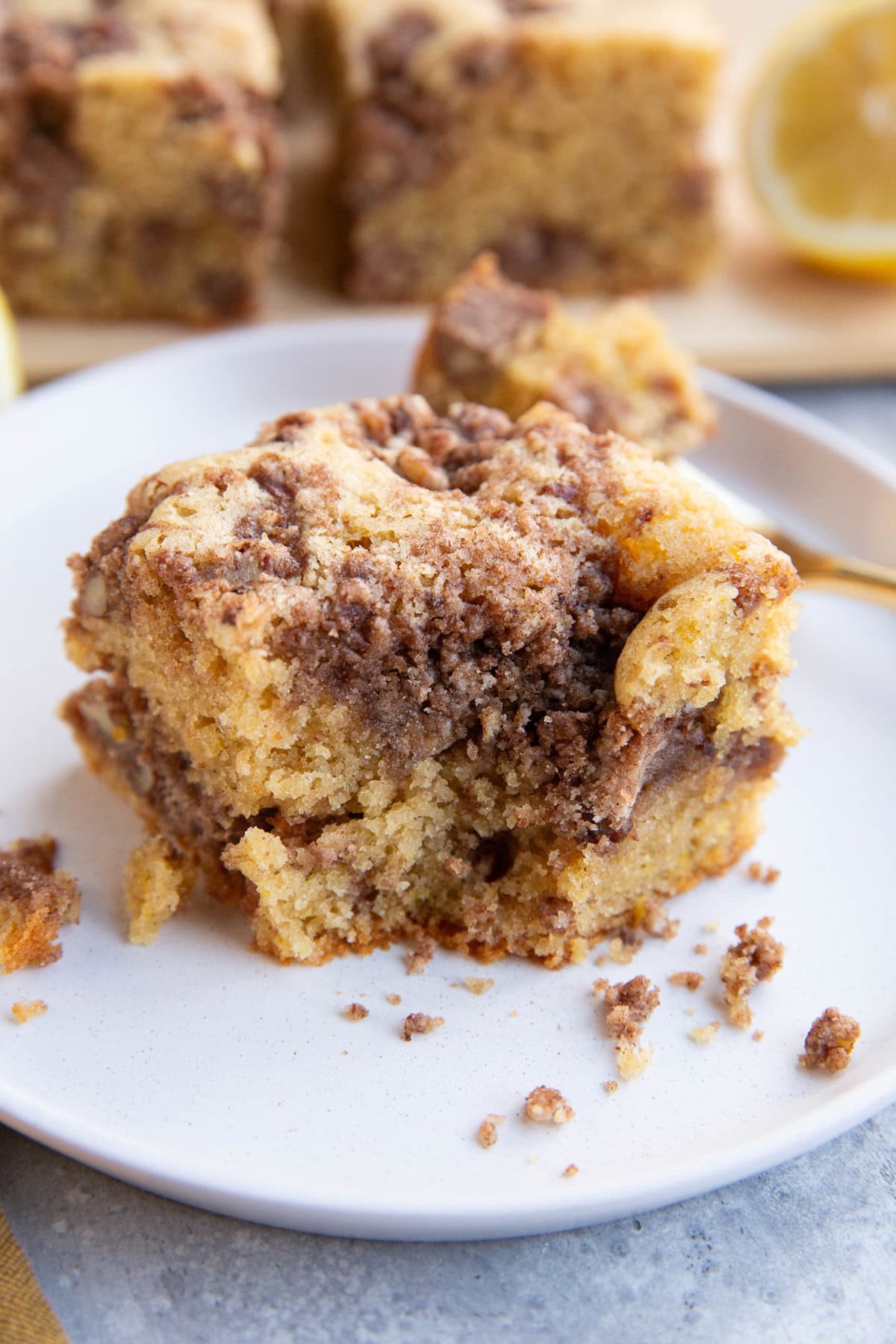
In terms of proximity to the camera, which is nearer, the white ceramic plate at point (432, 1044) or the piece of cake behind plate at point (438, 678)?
the white ceramic plate at point (432, 1044)

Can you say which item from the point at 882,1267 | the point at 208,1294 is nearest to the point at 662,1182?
the point at 882,1267

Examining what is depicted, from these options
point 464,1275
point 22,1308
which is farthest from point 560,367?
point 22,1308

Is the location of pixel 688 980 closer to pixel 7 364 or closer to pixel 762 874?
pixel 762 874

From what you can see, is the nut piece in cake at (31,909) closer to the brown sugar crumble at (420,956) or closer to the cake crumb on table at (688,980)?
the brown sugar crumble at (420,956)

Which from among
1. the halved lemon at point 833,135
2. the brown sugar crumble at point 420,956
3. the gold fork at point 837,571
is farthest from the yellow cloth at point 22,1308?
the halved lemon at point 833,135

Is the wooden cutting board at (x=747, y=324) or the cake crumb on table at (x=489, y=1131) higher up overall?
the wooden cutting board at (x=747, y=324)

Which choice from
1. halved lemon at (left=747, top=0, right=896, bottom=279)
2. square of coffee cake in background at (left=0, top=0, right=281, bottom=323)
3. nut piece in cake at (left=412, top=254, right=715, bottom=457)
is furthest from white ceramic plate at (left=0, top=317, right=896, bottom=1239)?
halved lemon at (left=747, top=0, right=896, bottom=279)

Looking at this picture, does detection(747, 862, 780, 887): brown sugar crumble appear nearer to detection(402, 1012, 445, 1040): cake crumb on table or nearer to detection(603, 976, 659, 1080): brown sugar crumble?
detection(603, 976, 659, 1080): brown sugar crumble
